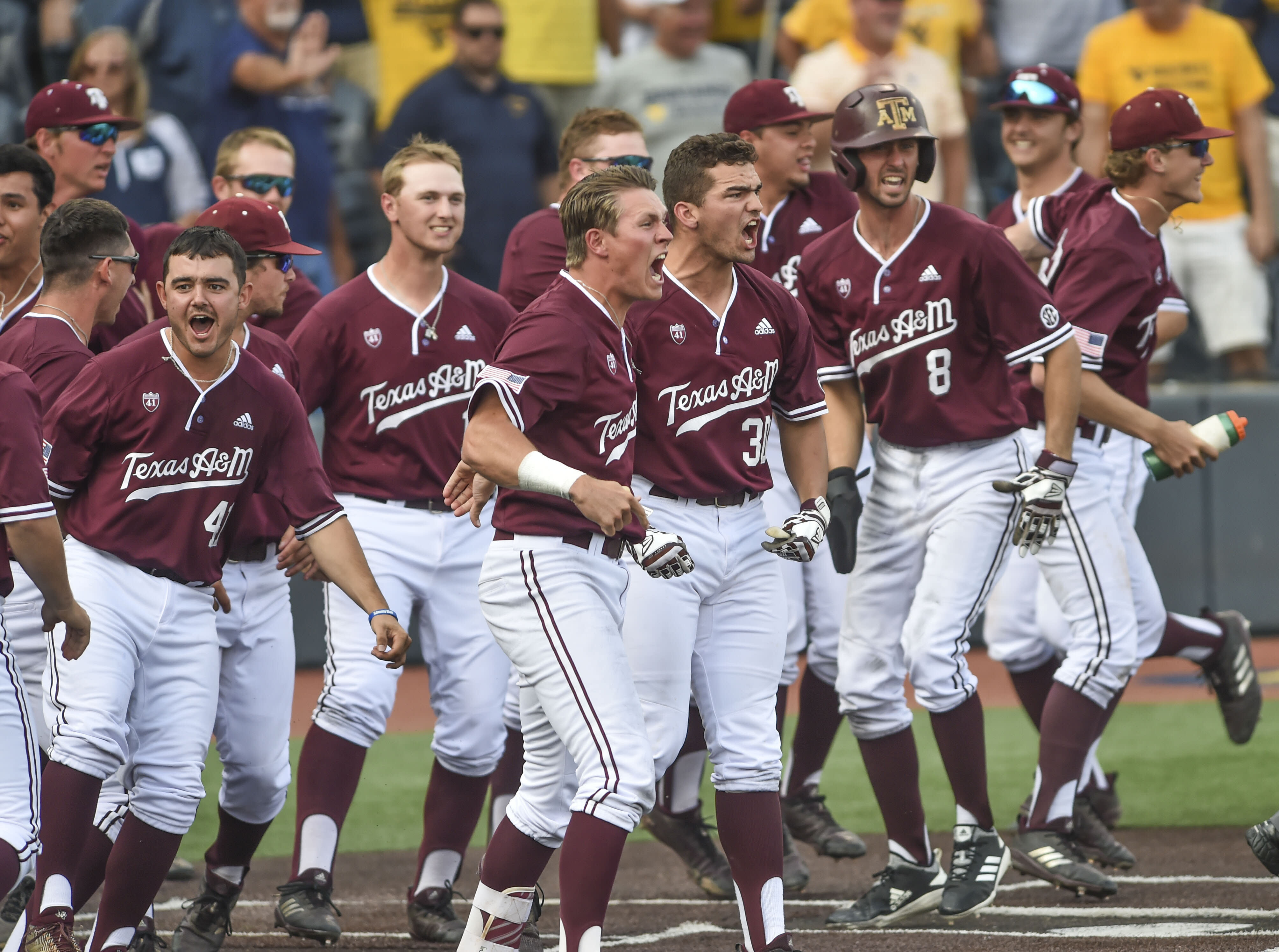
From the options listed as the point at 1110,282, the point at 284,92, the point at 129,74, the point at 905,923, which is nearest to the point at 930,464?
the point at 1110,282

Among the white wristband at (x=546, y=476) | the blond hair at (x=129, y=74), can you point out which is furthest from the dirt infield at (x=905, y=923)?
the blond hair at (x=129, y=74)

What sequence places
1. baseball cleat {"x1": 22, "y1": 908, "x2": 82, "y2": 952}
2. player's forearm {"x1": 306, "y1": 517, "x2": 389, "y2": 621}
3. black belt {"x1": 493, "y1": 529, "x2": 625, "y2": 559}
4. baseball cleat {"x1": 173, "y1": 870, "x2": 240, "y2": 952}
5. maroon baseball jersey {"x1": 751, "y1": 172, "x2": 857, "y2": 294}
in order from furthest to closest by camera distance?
maroon baseball jersey {"x1": 751, "y1": 172, "x2": 857, "y2": 294}
baseball cleat {"x1": 173, "y1": 870, "x2": 240, "y2": 952}
player's forearm {"x1": 306, "y1": 517, "x2": 389, "y2": 621}
baseball cleat {"x1": 22, "y1": 908, "x2": 82, "y2": 952}
black belt {"x1": 493, "y1": 529, "x2": 625, "y2": 559}

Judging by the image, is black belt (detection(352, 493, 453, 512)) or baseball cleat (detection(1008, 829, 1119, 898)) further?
black belt (detection(352, 493, 453, 512))

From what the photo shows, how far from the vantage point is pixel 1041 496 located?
18.8 ft

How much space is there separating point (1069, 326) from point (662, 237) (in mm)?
1705

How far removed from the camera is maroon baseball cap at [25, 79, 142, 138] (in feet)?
22.6

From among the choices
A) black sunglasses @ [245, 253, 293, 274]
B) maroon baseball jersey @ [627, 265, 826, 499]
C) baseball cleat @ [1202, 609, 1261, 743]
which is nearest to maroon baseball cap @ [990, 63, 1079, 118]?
baseball cleat @ [1202, 609, 1261, 743]

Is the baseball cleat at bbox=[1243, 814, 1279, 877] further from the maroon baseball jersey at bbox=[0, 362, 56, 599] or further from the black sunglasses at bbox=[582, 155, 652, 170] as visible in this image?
the maroon baseball jersey at bbox=[0, 362, 56, 599]

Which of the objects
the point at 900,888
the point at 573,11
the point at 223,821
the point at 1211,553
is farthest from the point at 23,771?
the point at 1211,553

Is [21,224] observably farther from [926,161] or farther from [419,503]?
[926,161]

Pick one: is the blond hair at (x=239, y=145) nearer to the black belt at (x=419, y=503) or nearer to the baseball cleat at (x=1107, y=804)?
the black belt at (x=419, y=503)

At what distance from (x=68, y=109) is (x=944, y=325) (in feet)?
11.1

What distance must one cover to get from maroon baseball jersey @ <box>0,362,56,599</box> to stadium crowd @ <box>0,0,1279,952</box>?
1 cm

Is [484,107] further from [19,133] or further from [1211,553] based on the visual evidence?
[1211,553]
